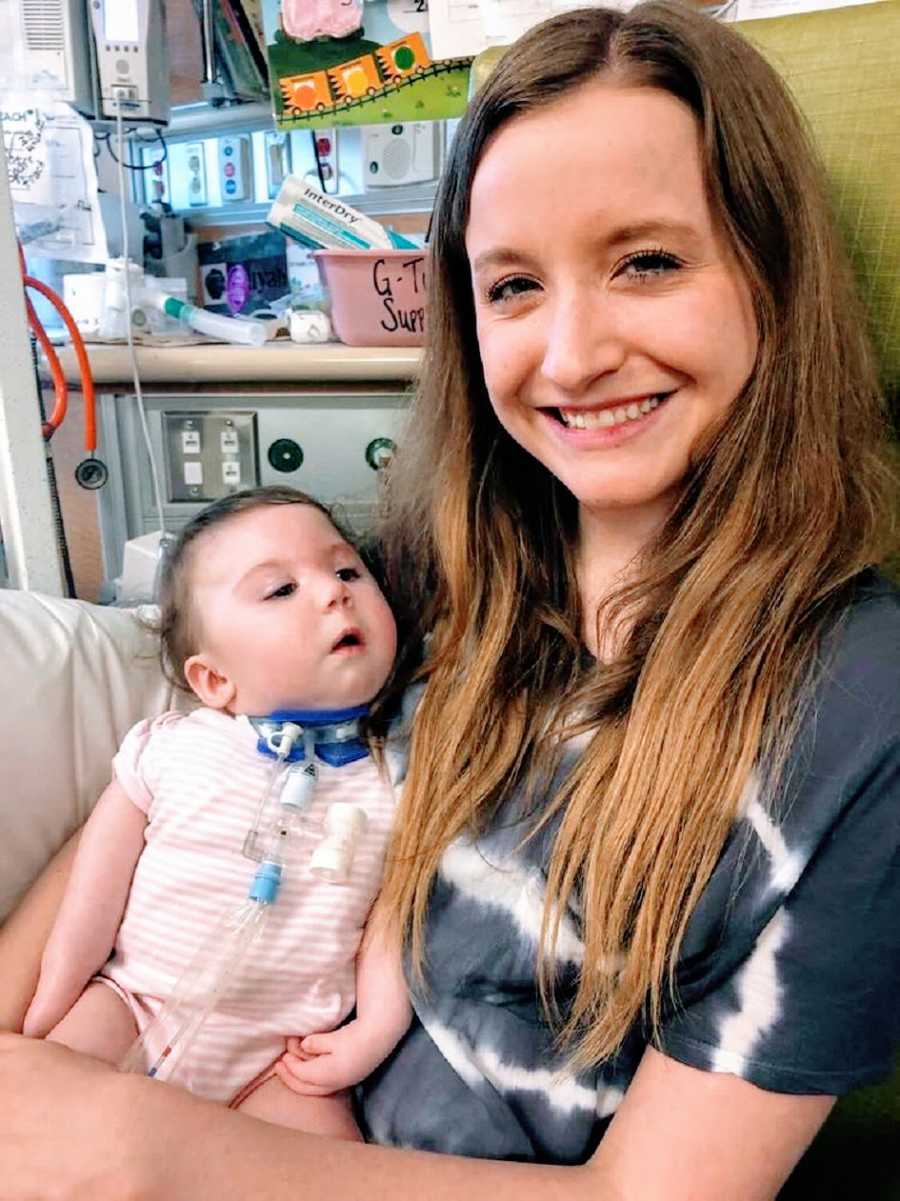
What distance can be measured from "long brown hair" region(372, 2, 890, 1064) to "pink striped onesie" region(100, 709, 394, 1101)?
0.24 feet

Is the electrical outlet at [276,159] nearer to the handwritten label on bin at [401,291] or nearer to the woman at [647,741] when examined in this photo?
the handwritten label on bin at [401,291]

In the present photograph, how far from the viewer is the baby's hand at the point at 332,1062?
83 cm

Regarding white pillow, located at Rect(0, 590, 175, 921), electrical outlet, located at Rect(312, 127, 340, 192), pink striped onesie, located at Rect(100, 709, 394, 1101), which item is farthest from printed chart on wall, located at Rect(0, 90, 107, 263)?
pink striped onesie, located at Rect(100, 709, 394, 1101)

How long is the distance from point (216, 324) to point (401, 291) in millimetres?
326

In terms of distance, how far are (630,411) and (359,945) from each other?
546mm

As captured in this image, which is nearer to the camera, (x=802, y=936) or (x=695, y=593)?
(x=802, y=936)

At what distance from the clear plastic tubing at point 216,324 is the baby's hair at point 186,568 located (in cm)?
49

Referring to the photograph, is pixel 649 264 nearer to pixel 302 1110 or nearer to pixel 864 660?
pixel 864 660

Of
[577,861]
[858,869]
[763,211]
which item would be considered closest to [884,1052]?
[858,869]

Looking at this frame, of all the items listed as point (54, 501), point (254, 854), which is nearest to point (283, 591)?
point (254, 854)

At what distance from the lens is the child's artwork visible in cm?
151

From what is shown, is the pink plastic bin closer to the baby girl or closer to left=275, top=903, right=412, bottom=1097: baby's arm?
the baby girl

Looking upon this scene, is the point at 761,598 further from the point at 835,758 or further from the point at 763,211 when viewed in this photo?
the point at 763,211

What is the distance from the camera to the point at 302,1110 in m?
0.83
